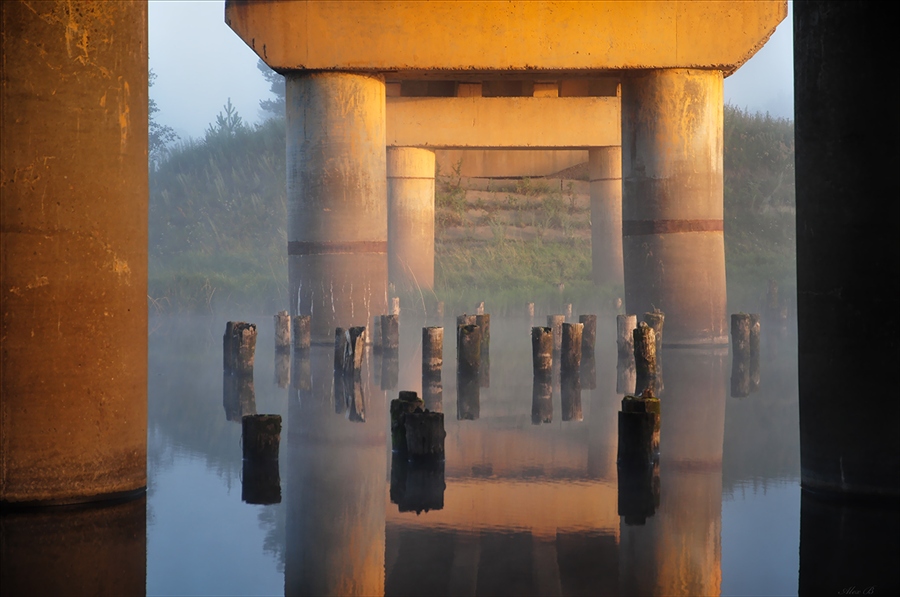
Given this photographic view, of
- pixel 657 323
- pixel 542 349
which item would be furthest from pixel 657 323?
pixel 542 349

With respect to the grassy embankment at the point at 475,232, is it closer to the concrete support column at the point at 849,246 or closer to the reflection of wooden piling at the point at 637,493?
the reflection of wooden piling at the point at 637,493

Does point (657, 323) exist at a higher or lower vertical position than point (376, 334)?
higher

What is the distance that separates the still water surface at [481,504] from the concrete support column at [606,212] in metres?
14.5

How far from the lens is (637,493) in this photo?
312 inches

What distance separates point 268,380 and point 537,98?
1139 cm

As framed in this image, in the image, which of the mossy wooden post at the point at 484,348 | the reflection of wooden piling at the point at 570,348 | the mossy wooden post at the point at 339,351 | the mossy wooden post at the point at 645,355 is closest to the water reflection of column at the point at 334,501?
the mossy wooden post at the point at 339,351

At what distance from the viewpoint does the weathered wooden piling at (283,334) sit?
771 inches

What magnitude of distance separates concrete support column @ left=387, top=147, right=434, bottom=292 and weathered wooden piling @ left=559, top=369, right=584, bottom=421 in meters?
12.6

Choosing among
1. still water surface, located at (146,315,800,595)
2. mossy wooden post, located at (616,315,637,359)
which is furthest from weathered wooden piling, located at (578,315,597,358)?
still water surface, located at (146,315,800,595)

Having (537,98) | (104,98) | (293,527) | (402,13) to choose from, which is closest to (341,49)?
(402,13)

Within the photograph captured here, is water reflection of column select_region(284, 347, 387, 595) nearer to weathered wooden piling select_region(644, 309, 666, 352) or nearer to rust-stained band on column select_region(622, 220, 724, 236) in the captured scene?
weathered wooden piling select_region(644, 309, 666, 352)

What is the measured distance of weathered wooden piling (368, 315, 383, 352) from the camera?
19.4m

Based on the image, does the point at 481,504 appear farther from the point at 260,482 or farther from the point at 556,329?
the point at 556,329

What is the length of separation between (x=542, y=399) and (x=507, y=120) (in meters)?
12.4
